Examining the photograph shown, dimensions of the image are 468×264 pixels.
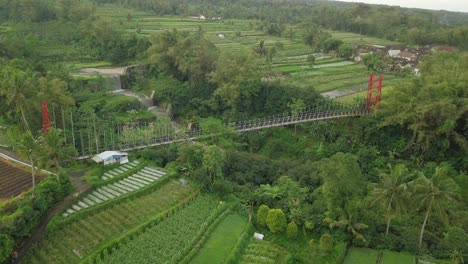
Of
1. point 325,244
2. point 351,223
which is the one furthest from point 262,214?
point 351,223

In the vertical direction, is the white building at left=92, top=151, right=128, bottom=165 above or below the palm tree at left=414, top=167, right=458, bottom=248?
below

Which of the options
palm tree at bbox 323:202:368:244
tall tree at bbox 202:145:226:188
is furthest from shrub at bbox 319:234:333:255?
tall tree at bbox 202:145:226:188

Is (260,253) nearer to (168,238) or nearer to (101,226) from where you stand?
(168,238)

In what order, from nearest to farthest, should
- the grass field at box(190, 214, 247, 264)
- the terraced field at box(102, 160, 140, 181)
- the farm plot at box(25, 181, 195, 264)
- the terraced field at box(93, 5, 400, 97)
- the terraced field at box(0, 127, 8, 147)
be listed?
the farm plot at box(25, 181, 195, 264)
the grass field at box(190, 214, 247, 264)
the terraced field at box(102, 160, 140, 181)
the terraced field at box(0, 127, 8, 147)
the terraced field at box(93, 5, 400, 97)

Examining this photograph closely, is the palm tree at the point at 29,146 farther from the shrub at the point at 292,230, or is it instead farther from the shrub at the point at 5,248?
the shrub at the point at 292,230

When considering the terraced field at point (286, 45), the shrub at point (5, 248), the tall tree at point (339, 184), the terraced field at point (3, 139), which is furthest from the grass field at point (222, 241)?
the terraced field at point (286, 45)

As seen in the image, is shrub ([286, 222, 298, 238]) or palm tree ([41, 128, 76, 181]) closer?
shrub ([286, 222, 298, 238])

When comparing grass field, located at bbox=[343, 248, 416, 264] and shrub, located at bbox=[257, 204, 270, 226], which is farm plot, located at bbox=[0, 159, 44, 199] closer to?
shrub, located at bbox=[257, 204, 270, 226]

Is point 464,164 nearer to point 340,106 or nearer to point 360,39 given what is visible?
point 340,106
